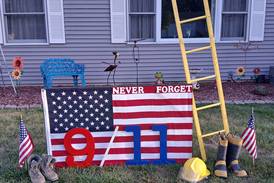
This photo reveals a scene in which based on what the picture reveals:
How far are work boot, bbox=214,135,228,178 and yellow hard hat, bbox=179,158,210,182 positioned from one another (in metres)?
0.10

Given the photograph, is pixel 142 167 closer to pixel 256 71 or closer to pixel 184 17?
pixel 184 17

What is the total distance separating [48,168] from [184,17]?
17.7 feet

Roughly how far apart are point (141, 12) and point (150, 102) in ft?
14.2

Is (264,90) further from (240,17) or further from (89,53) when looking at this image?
(89,53)

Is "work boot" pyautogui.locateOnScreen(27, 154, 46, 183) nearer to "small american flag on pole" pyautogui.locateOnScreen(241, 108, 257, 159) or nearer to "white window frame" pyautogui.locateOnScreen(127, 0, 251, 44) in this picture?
"small american flag on pole" pyautogui.locateOnScreen(241, 108, 257, 159)

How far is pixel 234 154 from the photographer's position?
338 centimetres

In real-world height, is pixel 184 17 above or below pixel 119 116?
above

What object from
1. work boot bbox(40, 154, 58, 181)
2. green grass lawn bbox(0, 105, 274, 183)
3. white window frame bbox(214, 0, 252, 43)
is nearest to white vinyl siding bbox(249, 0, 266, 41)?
white window frame bbox(214, 0, 252, 43)

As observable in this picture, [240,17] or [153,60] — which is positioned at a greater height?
[240,17]

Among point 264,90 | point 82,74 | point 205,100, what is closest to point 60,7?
point 82,74

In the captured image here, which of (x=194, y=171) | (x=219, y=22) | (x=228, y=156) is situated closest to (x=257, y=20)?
(x=219, y=22)

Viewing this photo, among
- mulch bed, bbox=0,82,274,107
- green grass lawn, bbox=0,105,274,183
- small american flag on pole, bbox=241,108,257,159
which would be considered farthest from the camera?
mulch bed, bbox=0,82,274,107

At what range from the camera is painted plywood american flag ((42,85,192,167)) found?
3.36 m

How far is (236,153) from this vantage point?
11.0ft
